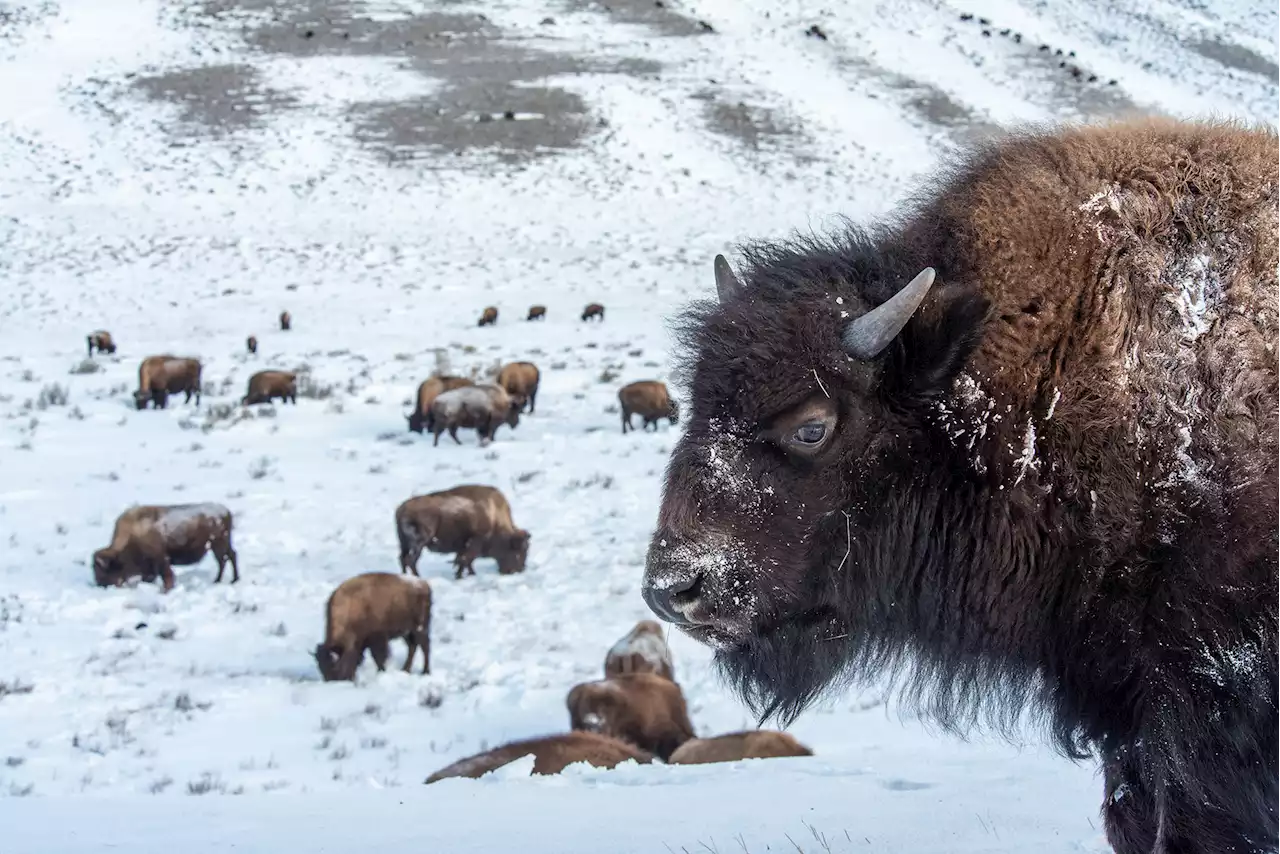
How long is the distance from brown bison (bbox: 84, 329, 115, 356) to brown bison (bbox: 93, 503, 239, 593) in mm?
11585

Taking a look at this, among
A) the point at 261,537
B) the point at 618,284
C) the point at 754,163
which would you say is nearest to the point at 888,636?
the point at 261,537

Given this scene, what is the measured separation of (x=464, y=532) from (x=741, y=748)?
5.24 m

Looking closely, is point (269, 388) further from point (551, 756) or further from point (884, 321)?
point (884, 321)

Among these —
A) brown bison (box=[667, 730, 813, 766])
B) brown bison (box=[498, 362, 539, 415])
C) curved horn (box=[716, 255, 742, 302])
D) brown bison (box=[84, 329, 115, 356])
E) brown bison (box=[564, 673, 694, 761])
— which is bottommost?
brown bison (box=[84, 329, 115, 356])

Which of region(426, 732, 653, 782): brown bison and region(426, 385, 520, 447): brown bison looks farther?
region(426, 385, 520, 447): brown bison

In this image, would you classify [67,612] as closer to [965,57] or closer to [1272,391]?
[1272,391]

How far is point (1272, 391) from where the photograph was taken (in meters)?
2.51

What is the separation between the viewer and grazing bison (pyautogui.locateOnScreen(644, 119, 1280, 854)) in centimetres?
250

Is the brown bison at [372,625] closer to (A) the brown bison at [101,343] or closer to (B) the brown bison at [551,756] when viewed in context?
(B) the brown bison at [551,756]

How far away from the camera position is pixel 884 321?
2660 mm

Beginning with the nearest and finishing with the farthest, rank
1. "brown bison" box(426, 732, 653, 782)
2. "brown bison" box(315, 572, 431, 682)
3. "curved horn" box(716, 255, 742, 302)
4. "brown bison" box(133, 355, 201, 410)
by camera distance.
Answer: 1. "curved horn" box(716, 255, 742, 302)
2. "brown bison" box(426, 732, 653, 782)
3. "brown bison" box(315, 572, 431, 682)
4. "brown bison" box(133, 355, 201, 410)

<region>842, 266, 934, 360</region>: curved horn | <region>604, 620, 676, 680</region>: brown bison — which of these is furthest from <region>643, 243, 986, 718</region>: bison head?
<region>604, 620, 676, 680</region>: brown bison

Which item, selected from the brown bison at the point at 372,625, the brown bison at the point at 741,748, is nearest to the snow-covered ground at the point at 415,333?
the brown bison at the point at 372,625

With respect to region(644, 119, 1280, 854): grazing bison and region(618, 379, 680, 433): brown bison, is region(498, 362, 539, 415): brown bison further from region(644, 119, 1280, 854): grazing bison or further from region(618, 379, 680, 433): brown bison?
region(644, 119, 1280, 854): grazing bison
